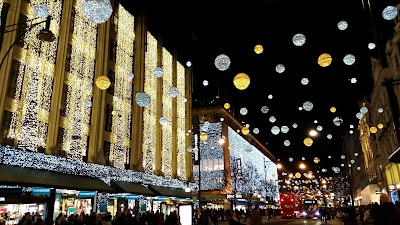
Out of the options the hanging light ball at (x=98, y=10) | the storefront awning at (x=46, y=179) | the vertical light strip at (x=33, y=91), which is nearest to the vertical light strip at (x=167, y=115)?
the storefront awning at (x=46, y=179)

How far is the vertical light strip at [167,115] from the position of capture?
34.7 meters

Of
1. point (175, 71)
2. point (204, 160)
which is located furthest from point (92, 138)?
point (204, 160)

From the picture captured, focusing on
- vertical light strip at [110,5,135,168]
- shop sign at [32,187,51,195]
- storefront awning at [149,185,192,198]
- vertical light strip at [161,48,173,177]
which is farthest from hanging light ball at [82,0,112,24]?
vertical light strip at [161,48,173,177]

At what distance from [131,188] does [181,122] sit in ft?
49.6

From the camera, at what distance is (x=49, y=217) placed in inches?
784

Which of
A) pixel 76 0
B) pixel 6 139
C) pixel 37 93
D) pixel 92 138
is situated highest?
pixel 76 0

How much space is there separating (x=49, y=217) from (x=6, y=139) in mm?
5900

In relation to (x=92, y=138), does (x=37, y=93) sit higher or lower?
higher

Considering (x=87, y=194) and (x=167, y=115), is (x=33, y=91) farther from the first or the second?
(x=167, y=115)

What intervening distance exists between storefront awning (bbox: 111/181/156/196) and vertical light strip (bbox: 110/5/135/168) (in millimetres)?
1475

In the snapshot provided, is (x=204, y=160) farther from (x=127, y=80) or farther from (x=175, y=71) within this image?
(x=127, y=80)

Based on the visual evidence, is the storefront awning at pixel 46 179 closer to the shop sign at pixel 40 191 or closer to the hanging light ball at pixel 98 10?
the shop sign at pixel 40 191

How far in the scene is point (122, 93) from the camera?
91.0 feet

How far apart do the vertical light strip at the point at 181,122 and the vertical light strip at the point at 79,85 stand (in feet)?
53.9
